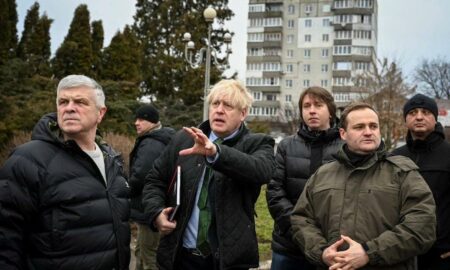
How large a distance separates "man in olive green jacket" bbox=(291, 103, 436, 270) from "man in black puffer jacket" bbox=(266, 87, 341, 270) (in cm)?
46

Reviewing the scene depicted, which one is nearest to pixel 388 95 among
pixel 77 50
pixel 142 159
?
pixel 77 50

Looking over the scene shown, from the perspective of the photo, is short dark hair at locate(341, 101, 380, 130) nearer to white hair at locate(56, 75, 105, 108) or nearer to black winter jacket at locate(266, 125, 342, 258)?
black winter jacket at locate(266, 125, 342, 258)

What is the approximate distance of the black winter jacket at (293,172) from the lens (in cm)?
344

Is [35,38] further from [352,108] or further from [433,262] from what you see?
[433,262]

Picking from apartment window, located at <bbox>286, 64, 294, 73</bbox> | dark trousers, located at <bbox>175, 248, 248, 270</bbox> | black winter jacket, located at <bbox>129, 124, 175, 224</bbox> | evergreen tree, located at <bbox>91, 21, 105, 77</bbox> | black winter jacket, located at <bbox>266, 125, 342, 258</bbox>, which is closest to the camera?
dark trousers, located at <bbox>175, 248, 248, 270</bbox>

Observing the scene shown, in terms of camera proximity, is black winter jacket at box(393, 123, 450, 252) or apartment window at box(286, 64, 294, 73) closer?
black winter jacket at box(393, 123, 450, 252)

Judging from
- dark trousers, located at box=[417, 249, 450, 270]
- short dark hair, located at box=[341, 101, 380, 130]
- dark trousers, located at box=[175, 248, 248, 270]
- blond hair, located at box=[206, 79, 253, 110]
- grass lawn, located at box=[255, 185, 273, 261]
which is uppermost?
blond hair, located at box=[206, 79, 253, 110]

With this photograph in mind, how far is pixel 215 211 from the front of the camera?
2.80 metres

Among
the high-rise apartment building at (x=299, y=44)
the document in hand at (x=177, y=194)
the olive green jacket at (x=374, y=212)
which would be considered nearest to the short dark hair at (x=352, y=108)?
the olive green jacket at (x=374, y=212)

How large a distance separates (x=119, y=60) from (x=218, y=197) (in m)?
19.9

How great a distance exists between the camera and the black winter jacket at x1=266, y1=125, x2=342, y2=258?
3438mm

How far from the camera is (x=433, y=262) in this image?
11.4 feet

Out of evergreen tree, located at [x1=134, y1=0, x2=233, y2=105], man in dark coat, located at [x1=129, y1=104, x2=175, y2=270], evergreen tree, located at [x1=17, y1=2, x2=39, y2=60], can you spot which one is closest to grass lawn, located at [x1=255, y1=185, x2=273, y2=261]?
man in dark coat, located at [x1=129, y1=104, x2=175, y2=270]

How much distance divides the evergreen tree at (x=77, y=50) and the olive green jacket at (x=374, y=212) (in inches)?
692
